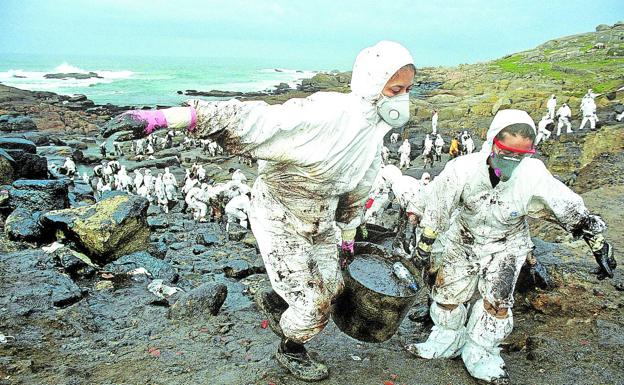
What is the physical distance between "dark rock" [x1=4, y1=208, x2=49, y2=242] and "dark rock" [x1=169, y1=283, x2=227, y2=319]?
123 inches

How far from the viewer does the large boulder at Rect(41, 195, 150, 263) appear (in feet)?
22.3

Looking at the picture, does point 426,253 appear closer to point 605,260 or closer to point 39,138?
point 605,260

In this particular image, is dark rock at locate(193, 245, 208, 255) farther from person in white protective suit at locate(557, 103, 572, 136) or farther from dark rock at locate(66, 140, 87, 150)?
dark rock at locate(66, 140, 87, 150)

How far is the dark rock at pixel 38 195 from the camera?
27.4 feet

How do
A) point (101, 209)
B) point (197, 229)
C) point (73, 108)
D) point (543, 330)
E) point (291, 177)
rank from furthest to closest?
point (73, 108)
point (197, 229)
point (101, 209)
point (543, 330)
point (291, 177)

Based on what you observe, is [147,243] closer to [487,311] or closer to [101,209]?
[101,209]

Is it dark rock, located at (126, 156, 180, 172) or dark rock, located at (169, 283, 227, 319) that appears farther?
dark rock, located at (126, 156, 180, 172)

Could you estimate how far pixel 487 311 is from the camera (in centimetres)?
379

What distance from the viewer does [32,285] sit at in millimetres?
5227

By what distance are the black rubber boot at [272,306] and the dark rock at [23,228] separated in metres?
4.61

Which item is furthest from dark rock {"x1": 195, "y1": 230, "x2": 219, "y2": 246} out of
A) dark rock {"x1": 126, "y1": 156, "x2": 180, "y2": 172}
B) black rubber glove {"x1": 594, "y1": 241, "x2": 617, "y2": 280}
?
dark rock {"x1": 126, "y1": 156, "x2": 180, "y2": 172}

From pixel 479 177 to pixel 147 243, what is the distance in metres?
5.72

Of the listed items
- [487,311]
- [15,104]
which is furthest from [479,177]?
[15,104]

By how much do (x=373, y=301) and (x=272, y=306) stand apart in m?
0.86
